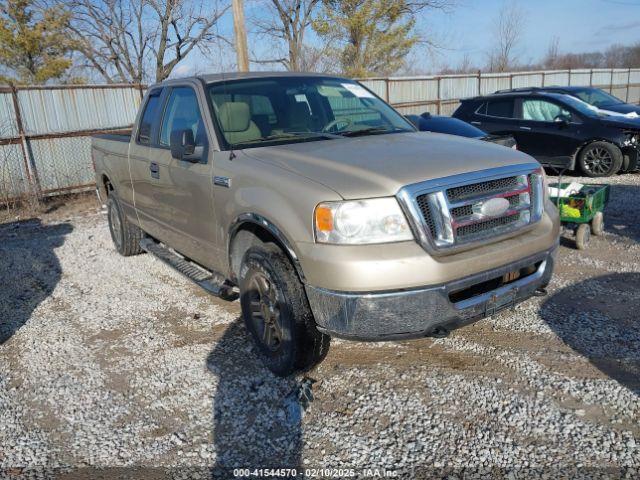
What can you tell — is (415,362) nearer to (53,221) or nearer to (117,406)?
(117,406)

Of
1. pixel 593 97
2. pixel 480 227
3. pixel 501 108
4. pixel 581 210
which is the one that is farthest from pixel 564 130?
pixel 480 227

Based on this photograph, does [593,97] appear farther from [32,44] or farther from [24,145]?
[32,44]

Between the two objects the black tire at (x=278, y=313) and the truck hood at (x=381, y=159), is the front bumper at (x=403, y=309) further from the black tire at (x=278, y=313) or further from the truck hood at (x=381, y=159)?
the truck hood at (x=381, y=159)

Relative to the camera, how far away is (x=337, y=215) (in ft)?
9.61

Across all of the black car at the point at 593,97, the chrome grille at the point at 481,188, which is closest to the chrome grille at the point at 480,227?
the chrome grille at the point at 481,188

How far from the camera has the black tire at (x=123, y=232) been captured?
21.1ft

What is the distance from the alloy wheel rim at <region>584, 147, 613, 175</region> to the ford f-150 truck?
7195 mm

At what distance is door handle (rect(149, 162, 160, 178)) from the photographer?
480 centimetres

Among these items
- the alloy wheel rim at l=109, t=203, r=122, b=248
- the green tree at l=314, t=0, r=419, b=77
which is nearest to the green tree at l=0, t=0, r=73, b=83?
the green tree at l=314, t=0, r=419, b=77

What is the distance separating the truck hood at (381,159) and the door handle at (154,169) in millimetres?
1396

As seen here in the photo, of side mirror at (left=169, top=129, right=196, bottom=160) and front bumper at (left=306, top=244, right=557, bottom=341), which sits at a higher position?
side mirror at (left=169, top=129, right=196, bottom=160)

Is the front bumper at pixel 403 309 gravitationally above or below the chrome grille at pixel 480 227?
below

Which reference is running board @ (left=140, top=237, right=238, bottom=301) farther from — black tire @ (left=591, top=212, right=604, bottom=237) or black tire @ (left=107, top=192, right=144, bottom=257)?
black tire @ (left=591, top=212, right=604, bottom=237)

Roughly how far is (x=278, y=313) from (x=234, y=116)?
1.63 metres
